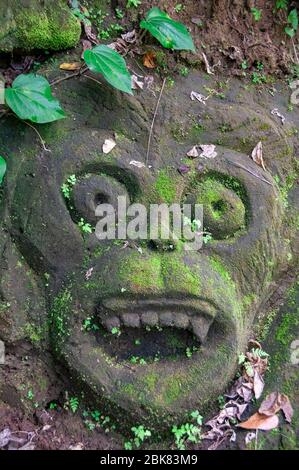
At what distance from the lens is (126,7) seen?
4031mm

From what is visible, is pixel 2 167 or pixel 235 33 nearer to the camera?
pixel 2 167

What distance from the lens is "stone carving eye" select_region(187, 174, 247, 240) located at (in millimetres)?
3537

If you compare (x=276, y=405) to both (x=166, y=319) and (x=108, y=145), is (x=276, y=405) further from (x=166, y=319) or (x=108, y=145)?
(x=108, y=145)

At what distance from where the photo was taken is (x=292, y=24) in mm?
4594

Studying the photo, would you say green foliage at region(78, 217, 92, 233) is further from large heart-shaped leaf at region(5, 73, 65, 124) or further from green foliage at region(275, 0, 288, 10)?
green foliage at region(275, 0, 288, 10)

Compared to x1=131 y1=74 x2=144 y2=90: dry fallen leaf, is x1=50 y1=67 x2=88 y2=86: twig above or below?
above

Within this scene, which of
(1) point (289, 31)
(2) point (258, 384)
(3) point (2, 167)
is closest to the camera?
(3) point (2, 167)

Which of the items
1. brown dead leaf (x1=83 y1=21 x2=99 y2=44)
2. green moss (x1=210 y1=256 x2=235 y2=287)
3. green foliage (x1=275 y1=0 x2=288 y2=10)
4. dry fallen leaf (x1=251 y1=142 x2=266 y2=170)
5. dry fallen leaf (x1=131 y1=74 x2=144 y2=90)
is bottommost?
green moss (x1=210 y1=256 x2=235 y2=287)

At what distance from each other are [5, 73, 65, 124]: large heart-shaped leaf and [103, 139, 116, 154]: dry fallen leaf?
35 cm

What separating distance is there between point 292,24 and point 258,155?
1537mm

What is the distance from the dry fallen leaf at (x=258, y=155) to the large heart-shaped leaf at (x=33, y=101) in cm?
142

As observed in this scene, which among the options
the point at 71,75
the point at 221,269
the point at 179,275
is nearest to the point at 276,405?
the point at 221,269

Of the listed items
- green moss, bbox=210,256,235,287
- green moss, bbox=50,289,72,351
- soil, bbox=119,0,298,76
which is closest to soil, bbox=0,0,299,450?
soil, bbox=119,0,298,76

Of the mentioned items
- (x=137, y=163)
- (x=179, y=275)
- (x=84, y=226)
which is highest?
(x=137, y=163)
